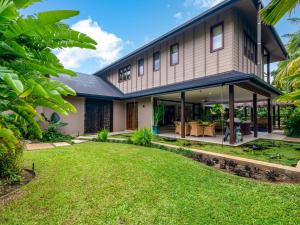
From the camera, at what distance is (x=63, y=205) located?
10.1 feet

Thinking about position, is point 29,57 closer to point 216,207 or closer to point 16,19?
point 16,19

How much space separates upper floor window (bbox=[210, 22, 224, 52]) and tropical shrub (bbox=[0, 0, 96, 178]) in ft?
30.3

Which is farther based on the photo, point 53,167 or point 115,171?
point 53,167

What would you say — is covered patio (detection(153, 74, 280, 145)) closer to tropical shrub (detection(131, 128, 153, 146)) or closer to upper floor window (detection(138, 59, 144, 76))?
upper floor window (detection(138, 59, 144, 76))

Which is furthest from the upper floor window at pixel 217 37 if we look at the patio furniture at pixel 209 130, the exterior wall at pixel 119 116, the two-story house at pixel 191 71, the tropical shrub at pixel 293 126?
the exterior wall at pixel 119 116

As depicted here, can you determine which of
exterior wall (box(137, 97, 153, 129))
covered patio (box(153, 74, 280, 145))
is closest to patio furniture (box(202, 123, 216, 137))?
covered patio (box(153, 74, 280, 145))

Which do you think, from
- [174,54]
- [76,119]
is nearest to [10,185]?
[76,119]

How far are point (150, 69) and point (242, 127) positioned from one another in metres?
7.63

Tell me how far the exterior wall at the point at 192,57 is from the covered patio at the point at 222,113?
966 mm

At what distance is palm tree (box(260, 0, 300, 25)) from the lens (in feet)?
11.2

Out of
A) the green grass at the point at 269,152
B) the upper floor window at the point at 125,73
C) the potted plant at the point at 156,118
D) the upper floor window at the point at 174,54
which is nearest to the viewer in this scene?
the green grass at the point at 269,152

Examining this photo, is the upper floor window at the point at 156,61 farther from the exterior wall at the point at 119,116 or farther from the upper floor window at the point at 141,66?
the exterior wall at the point at 119,116

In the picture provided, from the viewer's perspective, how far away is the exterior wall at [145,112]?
13.6m

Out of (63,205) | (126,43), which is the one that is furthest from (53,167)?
(126,43)
